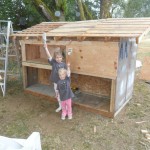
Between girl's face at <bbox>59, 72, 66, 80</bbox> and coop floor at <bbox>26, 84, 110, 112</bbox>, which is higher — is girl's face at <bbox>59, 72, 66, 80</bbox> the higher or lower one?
the higher one

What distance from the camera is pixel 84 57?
4480mm

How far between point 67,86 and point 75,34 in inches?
42.6

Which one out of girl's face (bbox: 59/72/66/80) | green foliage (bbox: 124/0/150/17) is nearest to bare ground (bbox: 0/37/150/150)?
girl's face (bbox: 59/72/66/80)

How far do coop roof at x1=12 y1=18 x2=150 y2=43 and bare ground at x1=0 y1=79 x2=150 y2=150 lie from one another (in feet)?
5.70

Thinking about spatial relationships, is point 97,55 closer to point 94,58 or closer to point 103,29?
point 94,58

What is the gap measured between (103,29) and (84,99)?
183 centimetres

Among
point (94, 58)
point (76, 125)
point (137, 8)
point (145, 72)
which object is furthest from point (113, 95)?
point (137, 8)

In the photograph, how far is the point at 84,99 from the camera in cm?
523

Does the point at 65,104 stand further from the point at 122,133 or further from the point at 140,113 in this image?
the point at 140,113

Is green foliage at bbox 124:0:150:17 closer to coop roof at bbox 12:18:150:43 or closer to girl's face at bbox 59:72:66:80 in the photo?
coop roof at bbox 12:18:150:43

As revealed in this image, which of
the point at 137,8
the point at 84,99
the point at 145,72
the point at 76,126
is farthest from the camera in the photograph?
the point at 137,8

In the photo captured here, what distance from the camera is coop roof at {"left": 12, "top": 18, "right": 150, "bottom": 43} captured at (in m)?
3.82

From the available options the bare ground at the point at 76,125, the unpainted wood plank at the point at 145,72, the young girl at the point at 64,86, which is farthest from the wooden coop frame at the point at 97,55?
the unpainted wood plank at the point at 145,72

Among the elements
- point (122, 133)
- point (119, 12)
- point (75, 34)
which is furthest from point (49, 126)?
point (119, 12)
